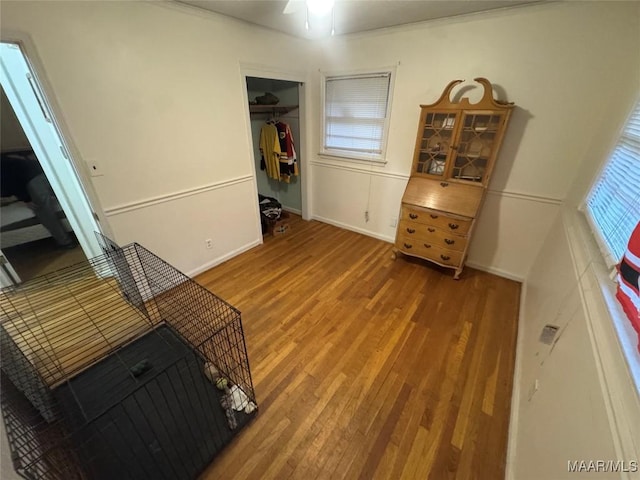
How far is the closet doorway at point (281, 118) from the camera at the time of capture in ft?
11.1

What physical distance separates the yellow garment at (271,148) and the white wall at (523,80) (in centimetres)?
108

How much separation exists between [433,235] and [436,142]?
3.00 ft

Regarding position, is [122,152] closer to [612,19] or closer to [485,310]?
[485,310]

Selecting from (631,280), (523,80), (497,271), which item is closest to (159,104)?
(631,280)

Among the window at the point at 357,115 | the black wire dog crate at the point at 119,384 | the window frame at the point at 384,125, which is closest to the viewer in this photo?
the black wire dog crate at the point at 119,384

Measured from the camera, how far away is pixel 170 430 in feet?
4.32

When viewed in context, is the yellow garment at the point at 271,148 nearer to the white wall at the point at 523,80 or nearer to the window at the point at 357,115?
the window at the point at 357,115

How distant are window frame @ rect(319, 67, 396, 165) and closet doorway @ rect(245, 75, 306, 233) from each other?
305 mm

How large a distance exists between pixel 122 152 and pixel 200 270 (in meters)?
1.28

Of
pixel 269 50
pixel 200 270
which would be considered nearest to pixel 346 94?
pixel 269 50

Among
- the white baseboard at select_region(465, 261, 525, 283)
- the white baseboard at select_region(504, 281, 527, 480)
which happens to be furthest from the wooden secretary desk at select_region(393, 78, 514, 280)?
the white baseboard at select_region(504, 281, 527, 480)

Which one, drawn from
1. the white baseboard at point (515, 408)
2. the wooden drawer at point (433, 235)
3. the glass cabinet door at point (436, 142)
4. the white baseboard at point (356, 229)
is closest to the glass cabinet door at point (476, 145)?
the glass cabinet door at point (436, 142)

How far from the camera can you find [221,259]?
113 inches

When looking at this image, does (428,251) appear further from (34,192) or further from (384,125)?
(34,192)
